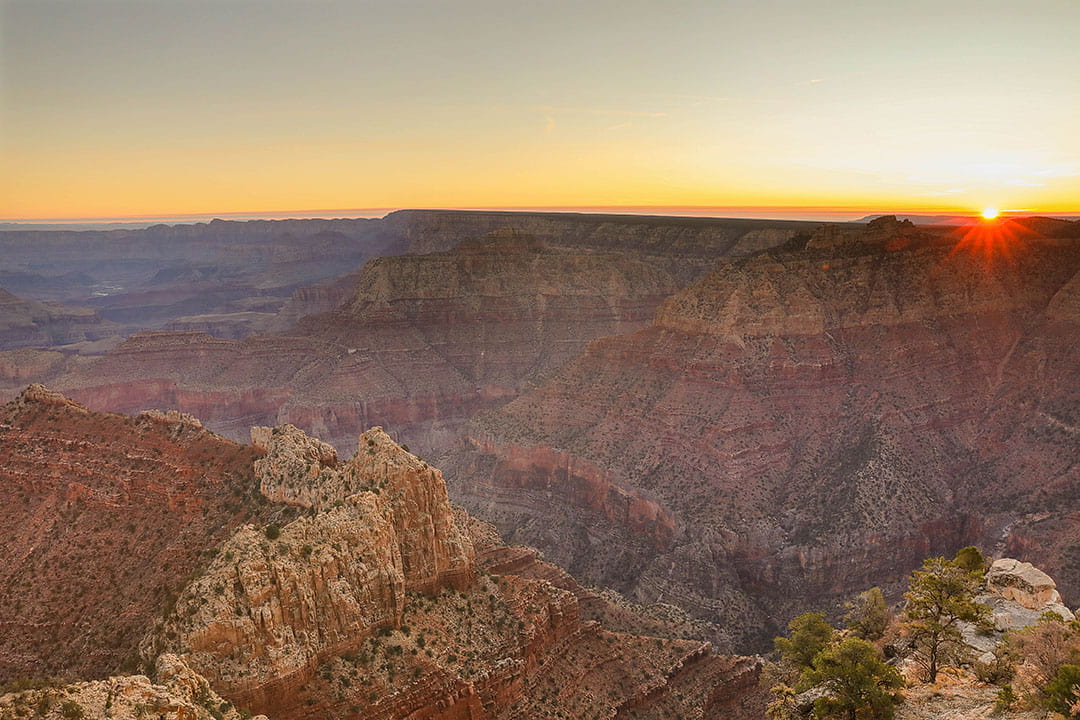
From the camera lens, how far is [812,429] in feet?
232

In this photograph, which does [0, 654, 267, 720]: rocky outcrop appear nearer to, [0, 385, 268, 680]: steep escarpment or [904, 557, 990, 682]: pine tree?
Answer: [0, 385, 268, 680]: steep escarpment

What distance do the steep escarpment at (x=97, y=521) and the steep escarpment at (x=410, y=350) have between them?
224 feet

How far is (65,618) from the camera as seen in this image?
28.8 metres

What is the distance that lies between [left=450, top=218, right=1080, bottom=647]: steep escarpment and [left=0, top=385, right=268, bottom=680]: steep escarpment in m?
39.1

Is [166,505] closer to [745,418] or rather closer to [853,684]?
[853,684]

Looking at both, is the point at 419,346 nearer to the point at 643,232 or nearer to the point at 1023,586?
the point at 643,232

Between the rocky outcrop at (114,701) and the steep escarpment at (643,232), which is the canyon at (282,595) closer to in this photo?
the rocky outcrop at (114,701)

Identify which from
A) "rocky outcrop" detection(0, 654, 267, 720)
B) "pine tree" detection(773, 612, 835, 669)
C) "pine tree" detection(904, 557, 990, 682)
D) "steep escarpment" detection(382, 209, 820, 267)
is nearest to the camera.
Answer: "rocky outcrop" detection(0, 654, 267, 720)

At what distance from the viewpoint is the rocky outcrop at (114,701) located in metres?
16.1

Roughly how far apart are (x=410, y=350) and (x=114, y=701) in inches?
4104

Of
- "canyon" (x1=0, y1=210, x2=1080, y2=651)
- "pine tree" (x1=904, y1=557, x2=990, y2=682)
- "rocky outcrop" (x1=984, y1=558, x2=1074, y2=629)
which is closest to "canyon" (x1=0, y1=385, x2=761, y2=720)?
"pine tree" (x1=904, y1=557, x2=990, y2=682)

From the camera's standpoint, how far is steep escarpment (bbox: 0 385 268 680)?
91.3 feet

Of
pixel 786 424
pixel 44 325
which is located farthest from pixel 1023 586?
pixel 44 325

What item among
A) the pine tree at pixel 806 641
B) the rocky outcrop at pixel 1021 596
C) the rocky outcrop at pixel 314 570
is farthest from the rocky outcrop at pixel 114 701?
the rocky outcrop at pixel 1021 596
